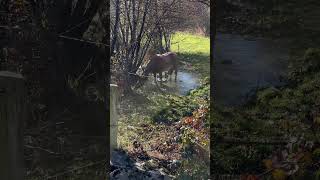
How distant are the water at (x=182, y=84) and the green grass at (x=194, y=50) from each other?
91mm

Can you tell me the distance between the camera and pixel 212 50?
5262mm

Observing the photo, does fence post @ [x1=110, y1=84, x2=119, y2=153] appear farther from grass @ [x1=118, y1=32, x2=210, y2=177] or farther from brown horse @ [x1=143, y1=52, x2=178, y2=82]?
brown horse @ [x1=143, y1=52, x2=178, y2=82]

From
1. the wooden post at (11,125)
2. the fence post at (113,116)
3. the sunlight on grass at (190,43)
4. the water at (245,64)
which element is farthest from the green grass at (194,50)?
the wooden post at (11,125)

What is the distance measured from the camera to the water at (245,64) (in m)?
Answer: 5.16

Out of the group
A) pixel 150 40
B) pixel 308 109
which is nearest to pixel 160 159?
pixel 150 40

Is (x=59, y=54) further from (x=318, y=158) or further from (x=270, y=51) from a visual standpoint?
(x=318, y=158)

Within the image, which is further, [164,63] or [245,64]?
[164,63]

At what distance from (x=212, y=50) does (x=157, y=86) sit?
699 mm

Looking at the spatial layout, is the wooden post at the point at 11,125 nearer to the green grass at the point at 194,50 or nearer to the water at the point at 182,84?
the water at the point at 182,84

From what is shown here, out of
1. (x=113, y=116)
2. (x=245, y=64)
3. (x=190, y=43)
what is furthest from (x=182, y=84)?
(x=113, y=116)

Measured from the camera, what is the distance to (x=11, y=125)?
515 centimetres

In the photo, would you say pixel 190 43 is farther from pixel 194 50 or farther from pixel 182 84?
pixel 182 84

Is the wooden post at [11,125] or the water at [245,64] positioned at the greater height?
the water at [245,64]

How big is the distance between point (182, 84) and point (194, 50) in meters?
0.37
